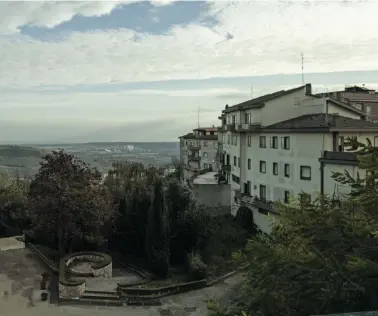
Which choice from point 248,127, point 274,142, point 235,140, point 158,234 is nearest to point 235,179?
point 235,140

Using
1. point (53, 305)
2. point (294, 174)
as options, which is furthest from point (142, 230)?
point (294, 174)

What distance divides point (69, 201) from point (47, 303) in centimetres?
602

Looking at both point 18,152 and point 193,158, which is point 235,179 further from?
point 18,152

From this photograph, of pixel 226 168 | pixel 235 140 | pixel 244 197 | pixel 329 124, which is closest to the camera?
pixel 329 124

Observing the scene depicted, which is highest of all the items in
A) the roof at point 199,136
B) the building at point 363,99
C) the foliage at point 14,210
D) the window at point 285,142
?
the building at point 363,99

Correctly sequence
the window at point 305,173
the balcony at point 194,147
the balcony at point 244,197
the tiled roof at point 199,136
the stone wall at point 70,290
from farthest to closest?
the balcony at point 194,147, the tiled roof at point 199,136, the balcony at point 244,197, the window at point 305,173, the stone wall at point 70,290

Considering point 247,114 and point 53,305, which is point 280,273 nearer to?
point 53,305

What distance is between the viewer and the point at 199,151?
69812mm

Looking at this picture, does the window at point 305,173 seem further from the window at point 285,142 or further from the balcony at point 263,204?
the balcony at point 263,204

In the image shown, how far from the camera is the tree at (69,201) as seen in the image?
22.8 m

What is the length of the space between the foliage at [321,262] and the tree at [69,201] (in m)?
14.4

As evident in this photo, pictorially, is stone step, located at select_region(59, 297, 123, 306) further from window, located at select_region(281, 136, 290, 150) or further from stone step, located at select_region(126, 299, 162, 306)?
window, located at select_region(281, 136, 290, 150)

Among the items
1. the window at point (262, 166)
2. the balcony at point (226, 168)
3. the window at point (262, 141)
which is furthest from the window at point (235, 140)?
the window at point (262, 166)

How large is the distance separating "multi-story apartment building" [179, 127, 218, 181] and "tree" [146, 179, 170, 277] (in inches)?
1606
